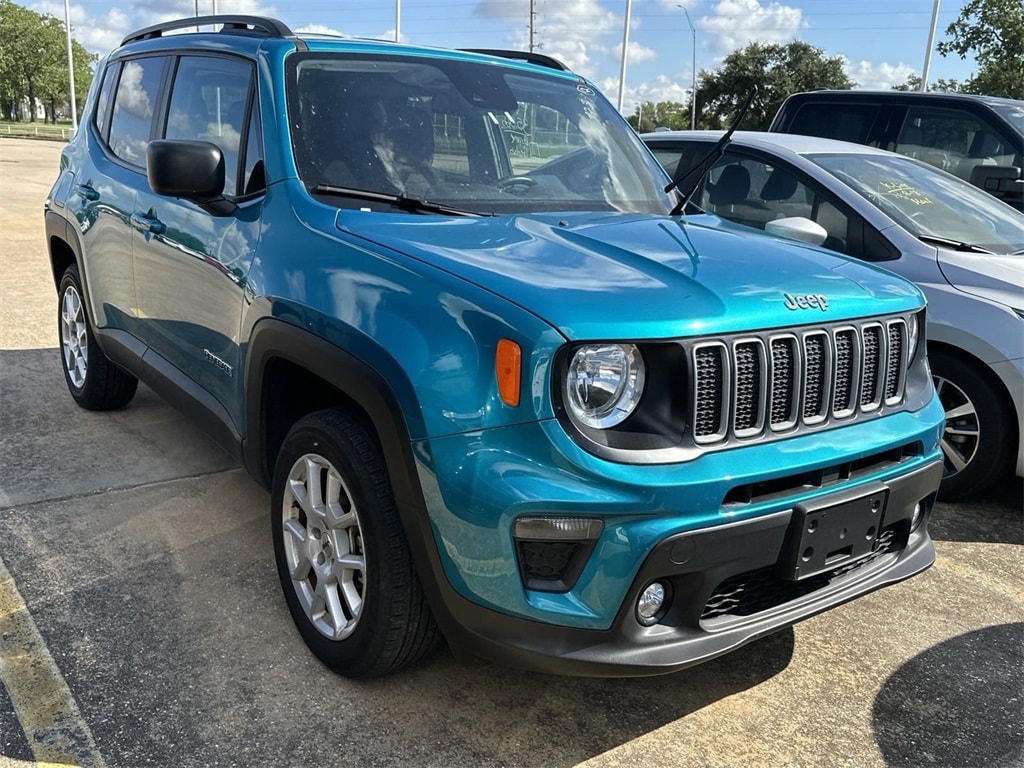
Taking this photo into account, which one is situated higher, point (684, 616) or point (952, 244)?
point (952, 244)

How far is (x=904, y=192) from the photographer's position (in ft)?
16.0

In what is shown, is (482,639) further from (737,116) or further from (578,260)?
(737,116)

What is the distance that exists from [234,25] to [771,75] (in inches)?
1975

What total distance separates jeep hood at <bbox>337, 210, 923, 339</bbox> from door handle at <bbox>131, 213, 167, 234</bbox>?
51.1 inches

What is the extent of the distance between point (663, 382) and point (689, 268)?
1.45ft

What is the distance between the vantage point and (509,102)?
3.71m

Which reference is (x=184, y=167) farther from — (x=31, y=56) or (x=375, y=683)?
(x=31, y=56)

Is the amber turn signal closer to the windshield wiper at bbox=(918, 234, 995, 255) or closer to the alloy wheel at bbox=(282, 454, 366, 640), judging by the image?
the alloy wheel at bbox=(282, 454, 366, 640)

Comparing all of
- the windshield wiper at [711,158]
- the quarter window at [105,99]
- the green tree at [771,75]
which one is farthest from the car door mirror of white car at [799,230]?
the green tree at [771,75]

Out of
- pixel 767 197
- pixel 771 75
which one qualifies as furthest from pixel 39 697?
pixel 771 75

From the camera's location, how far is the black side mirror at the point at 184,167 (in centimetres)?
300

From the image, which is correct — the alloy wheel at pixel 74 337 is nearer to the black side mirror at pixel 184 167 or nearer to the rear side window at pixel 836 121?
the black side mirror at pixel 184 167

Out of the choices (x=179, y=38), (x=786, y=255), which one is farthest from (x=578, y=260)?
(x=179, y=38)

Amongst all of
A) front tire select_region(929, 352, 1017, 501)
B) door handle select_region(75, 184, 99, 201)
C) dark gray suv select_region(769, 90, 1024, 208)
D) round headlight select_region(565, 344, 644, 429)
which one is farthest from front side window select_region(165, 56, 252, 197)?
dark gray suv select_region(769, 90, 1024, 208)
